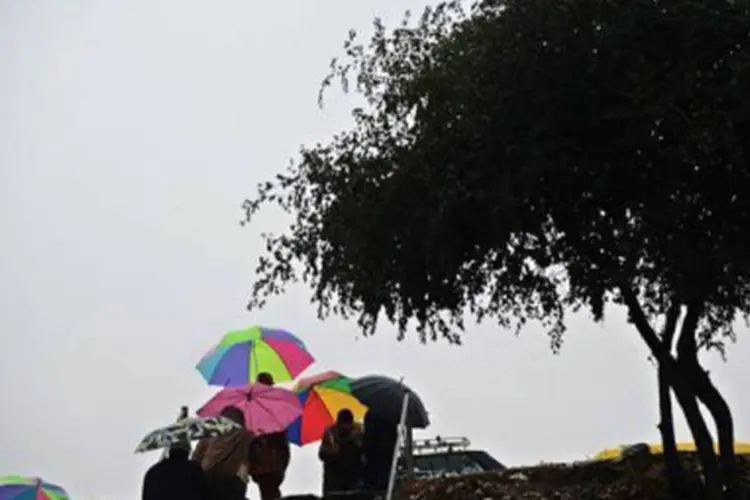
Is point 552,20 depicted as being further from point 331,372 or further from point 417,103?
point 331,372

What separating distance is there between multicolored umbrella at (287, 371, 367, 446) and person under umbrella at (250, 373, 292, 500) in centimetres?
164

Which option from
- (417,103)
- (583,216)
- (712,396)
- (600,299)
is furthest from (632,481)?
(417,103)

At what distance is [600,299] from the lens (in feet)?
47.5

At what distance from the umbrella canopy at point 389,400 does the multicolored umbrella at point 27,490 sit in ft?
13.8

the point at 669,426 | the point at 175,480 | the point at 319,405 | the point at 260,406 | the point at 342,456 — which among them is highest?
the point at 319,405

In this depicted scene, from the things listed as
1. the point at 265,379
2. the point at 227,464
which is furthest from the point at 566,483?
the point at 227,464

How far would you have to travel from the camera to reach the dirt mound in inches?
624

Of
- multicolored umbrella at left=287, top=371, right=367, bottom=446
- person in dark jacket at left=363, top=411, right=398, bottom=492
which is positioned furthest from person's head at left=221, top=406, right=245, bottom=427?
multicolored umbrella at left=287, top=371, right=367, bottom=446

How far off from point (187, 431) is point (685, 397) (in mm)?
7032

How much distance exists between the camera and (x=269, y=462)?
14984 millimetres

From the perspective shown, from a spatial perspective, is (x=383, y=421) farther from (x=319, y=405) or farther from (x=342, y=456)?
→ (x=319, y=405)

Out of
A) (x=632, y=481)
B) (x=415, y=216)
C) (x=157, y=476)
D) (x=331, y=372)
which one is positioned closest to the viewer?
(x=157, y=476)

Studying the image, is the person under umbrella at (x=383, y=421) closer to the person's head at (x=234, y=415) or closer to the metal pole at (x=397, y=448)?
the metal pole at (x=397, y=448)

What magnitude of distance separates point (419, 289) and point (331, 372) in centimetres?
306
